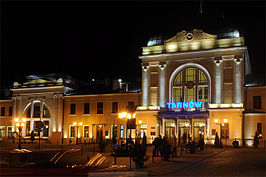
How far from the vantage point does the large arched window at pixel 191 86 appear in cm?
4772

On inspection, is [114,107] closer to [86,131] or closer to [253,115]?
[86,131]

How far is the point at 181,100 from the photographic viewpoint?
4769 centimetres

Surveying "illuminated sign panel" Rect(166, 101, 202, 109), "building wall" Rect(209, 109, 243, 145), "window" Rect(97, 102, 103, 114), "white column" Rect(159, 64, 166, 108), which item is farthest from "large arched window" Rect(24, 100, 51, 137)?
"building wall" Rect(209, 109, 243, 145)

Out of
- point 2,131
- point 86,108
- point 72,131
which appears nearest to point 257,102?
point 86,108

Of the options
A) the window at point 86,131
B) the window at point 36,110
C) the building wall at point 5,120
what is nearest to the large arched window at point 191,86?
the window at point 86,131

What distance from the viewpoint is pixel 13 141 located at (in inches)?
2203

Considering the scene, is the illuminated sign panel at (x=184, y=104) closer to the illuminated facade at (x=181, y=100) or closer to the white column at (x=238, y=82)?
the illuminated facade at (x=181, y=100)

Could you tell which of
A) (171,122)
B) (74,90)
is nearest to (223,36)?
(171,122)

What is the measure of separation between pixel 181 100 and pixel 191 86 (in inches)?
94.1

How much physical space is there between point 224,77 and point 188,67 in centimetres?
524

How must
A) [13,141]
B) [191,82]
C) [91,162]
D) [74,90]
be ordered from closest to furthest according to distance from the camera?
[91,162] → [191,82] → [13,141] → [74,90]

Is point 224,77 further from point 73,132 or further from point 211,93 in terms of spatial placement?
point 73,132

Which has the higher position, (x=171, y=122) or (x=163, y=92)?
(x=163, y=92)

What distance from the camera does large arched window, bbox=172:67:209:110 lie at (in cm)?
4772
